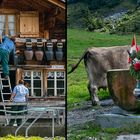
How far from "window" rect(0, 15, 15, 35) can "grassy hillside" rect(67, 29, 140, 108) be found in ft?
2.47

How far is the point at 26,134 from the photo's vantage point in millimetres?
2129

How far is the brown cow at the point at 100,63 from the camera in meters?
3.21

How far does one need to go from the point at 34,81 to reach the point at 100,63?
1.17 meters

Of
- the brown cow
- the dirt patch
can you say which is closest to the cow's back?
the brown cow

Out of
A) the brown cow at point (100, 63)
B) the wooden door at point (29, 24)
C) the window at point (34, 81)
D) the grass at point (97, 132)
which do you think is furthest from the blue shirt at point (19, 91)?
the brown cow at point (100, 63)

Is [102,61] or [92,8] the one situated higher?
[92,8]

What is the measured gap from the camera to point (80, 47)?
10.7 feet

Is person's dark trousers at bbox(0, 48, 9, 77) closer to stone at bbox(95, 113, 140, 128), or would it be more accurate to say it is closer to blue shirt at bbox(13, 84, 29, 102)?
blue shirt at bbox(13, 84, 29, 102)

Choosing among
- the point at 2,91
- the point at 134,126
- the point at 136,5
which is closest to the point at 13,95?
the point at 2,91

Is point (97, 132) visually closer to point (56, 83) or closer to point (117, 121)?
point (117, 121)

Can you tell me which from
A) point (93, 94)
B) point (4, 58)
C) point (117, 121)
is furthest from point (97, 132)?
point (4, 58)

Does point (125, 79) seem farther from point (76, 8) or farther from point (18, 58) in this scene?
point (18, 58)

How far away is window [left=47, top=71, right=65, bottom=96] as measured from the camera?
6.95 feet

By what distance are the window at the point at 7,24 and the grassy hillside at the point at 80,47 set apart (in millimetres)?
752
